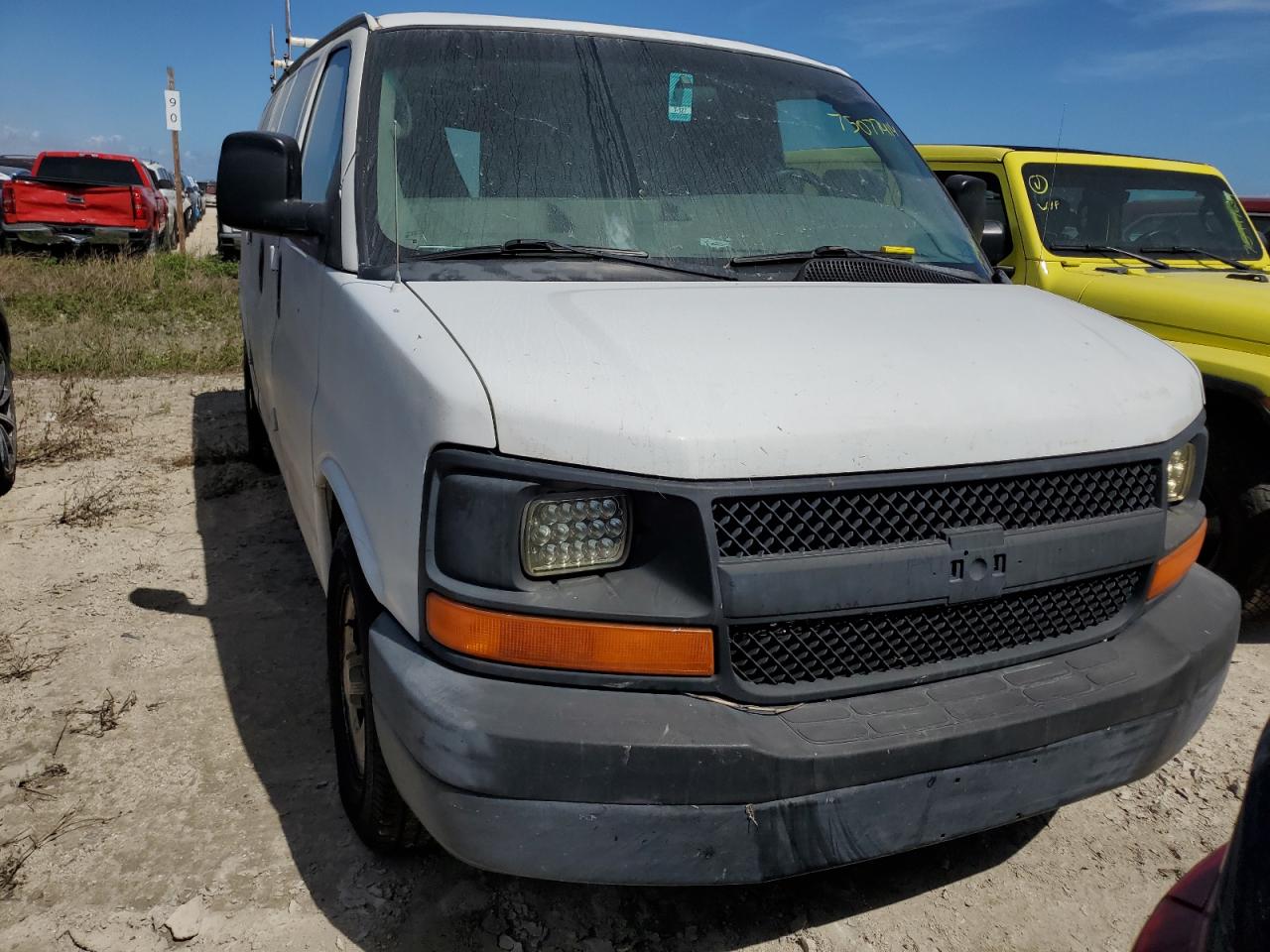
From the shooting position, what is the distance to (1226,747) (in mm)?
3467

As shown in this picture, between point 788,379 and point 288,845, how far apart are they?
5.80ft

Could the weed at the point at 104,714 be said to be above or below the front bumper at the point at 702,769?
below

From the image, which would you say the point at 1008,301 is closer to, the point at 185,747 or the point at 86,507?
the point at 185,747

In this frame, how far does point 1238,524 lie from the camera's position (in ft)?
13.8

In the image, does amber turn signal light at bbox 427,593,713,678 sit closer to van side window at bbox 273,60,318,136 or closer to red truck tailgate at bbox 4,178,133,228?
van side window at bbox 273,60,318,136

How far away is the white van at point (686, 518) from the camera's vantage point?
193 centimetres

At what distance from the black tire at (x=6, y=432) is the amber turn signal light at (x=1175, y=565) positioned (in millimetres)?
5332

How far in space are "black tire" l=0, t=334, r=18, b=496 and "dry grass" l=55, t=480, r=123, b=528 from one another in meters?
0.31

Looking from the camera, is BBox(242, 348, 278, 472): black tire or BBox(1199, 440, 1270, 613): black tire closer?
BBox(1199, 440, 1270, 613): black tire

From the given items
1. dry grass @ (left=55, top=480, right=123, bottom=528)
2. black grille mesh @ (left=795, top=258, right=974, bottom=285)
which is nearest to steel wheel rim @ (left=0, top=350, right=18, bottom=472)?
dry grass @ (left=55, top=480, right=123, bottom=528)

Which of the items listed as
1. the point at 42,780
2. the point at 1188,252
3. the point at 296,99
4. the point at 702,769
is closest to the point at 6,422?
the point at 296,99

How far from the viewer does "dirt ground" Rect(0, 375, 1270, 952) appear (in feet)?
8.12

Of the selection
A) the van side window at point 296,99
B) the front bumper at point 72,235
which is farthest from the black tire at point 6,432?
the front bumper at point 72,235

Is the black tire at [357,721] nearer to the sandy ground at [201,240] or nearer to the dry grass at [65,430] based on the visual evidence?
the dry grass at [65,430]
